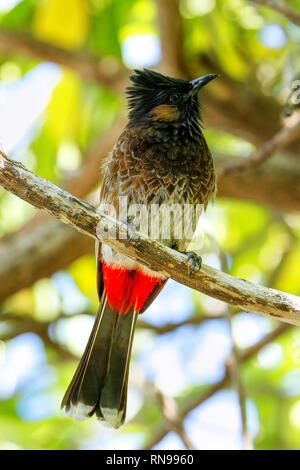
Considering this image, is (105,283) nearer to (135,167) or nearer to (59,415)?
(135,167)

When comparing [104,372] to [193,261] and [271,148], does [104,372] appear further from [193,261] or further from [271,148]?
[271,148]

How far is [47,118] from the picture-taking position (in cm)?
555

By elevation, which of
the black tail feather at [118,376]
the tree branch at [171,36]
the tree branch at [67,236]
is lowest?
the black tail feather at [118,376]

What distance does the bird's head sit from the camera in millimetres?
4160

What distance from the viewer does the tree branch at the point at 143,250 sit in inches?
115

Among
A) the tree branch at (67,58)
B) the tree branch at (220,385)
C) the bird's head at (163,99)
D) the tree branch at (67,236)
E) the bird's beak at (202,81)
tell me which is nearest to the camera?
the bird's beak at (202,81)

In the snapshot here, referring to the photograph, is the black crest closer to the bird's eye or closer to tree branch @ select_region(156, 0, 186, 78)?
the bird's eye

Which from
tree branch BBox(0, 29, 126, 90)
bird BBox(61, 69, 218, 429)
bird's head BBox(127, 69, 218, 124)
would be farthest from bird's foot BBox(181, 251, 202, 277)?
tree branch BBox(0, 29, 126, 90)

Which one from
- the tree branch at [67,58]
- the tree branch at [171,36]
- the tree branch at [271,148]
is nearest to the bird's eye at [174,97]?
the tree branch at [271,148]

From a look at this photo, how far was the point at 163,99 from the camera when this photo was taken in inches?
166

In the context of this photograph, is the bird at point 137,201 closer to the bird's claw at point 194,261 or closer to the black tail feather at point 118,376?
the black tail feather at point 118,376

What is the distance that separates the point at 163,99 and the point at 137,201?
759mm
